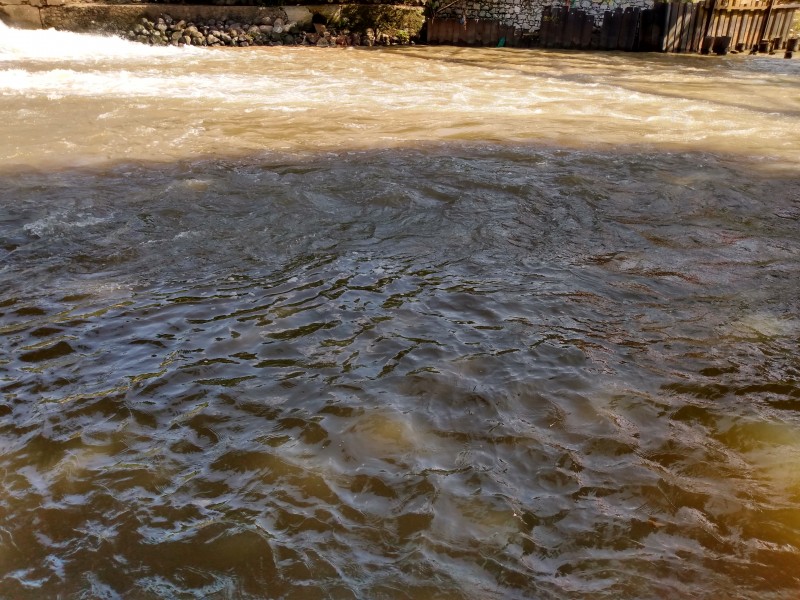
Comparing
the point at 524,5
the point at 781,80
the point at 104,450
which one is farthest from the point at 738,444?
the point at 524,5

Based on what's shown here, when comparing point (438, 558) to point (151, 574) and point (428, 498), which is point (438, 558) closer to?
point (428, 498)

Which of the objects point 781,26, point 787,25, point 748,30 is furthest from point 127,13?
point 787,25

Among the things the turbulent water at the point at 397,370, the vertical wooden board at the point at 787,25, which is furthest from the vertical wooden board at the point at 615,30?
the turbulent water at the point at 397,370

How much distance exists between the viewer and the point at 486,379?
3.08 metres

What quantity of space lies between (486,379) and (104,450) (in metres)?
1.60

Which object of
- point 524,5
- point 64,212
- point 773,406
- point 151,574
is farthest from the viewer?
point 524,5

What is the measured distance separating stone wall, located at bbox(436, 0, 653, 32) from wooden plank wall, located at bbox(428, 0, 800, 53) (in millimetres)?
237

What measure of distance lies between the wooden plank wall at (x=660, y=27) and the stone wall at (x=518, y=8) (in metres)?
0.24

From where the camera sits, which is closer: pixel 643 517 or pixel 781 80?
pixel 643 517

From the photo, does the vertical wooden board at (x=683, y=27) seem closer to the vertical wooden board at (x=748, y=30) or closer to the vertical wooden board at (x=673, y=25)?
the vertical wooden board at (x=673, y=25)

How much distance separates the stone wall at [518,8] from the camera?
17.5m

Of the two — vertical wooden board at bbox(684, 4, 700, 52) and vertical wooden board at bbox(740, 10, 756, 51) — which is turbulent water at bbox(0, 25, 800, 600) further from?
vertical wooden board at bbox(740, 10, 756, 51)

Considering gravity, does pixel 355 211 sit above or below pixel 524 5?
below

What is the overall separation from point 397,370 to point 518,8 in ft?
55.7
